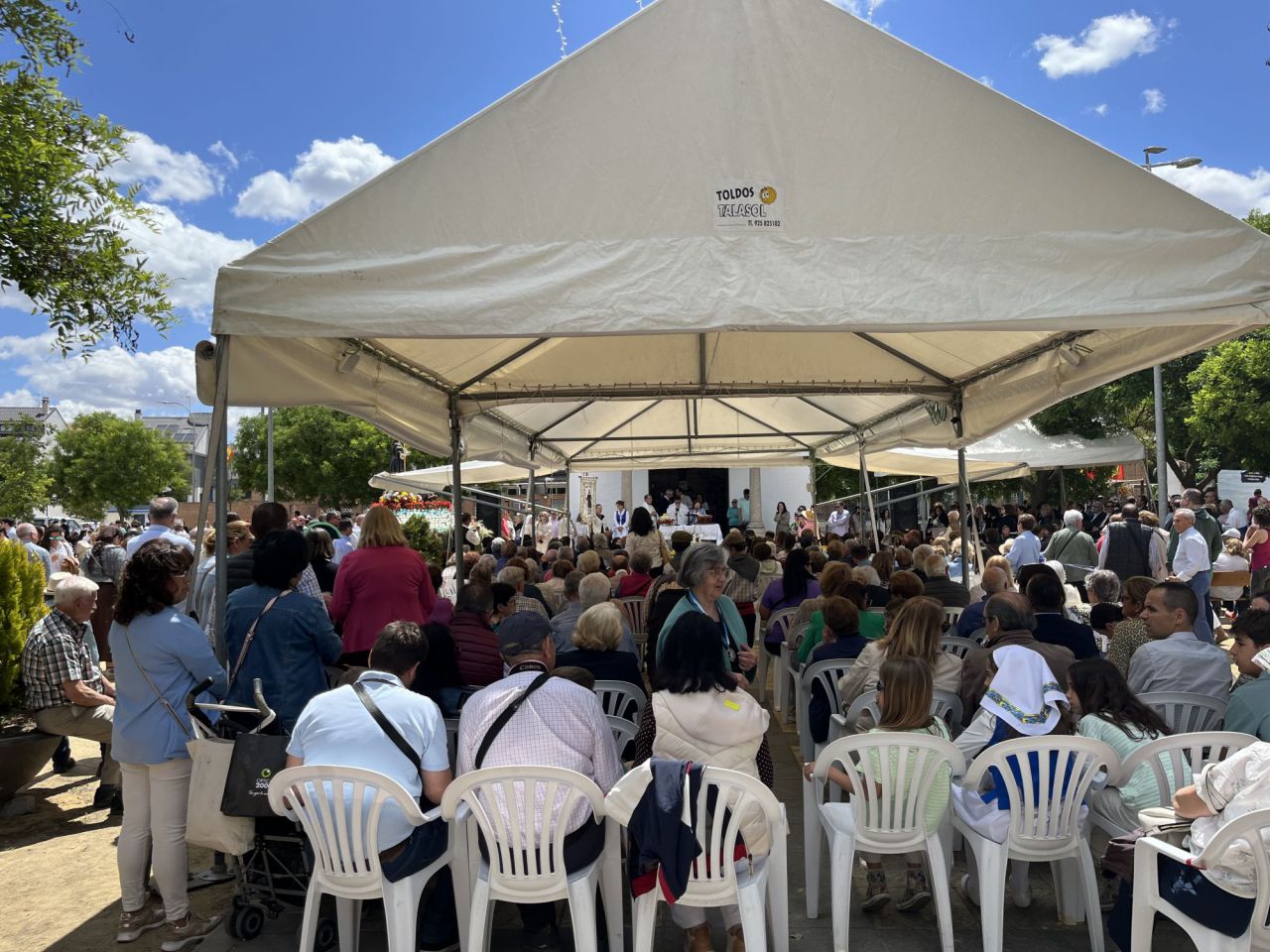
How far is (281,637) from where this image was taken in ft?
12.3

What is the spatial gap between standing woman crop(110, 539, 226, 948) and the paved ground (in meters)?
0.24

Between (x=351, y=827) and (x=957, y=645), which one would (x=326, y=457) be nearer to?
(x=957, y=645)

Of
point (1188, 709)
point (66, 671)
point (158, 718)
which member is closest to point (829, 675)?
point (1188, 709)

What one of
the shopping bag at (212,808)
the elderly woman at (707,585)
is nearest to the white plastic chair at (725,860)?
the shopping bag at (212,808)

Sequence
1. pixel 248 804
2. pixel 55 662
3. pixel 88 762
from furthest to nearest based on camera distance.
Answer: pixel 88 762 < pixel 55 662 < pixel 248 804

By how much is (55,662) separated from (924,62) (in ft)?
17.4

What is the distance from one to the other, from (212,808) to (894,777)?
2466 mm

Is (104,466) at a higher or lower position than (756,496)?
higher

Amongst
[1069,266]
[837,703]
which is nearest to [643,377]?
[837,703]

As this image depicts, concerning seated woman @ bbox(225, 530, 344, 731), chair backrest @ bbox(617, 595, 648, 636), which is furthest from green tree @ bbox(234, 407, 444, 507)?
seated woman @ bbox(225, 530, 344, 731)

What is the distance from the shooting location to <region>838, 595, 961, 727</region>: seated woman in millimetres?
4027

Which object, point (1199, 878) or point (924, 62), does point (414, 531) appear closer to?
point (924, 62)

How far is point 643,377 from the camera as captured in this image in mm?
7703

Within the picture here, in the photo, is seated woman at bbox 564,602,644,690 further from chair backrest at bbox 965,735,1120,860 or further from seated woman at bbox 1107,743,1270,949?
seated woman at bbox 1107,743,1270,949
